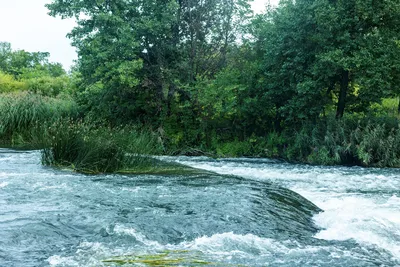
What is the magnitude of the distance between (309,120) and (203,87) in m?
5.53

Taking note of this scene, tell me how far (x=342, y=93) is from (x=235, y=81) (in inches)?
203

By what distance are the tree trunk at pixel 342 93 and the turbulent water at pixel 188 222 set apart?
10.1 m

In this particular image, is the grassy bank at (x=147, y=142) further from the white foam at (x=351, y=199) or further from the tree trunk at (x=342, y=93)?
the white foam at (x=351, y=199)

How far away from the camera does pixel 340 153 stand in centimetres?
1758

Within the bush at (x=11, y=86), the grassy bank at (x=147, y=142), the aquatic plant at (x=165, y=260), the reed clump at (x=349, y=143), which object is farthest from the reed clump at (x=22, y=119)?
the bush at (x=11, y=86)

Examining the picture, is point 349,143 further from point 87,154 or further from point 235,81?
point 87,154

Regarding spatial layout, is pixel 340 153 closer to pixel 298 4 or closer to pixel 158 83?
pixel 298 4

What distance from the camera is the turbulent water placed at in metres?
5.31

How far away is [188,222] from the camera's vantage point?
6664mm

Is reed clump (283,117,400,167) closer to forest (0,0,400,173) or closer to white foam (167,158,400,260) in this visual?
forest (0,0,400,173)

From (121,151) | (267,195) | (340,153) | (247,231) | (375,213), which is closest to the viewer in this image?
(247,231)

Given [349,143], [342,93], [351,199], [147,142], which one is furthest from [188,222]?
[342,93]

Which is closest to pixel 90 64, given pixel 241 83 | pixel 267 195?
pixel 241 83

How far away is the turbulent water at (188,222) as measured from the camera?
17.4ft
